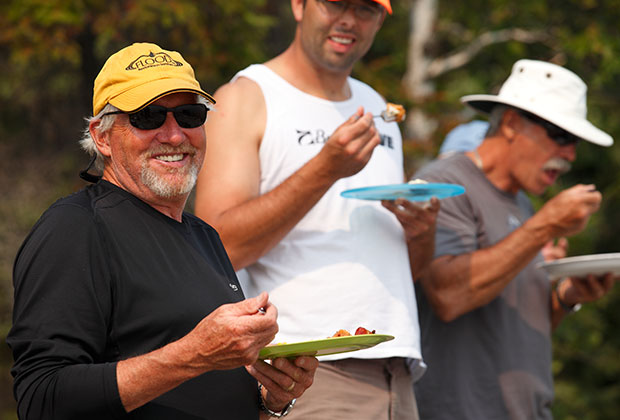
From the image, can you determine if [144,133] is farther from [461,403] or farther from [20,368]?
[461,403]

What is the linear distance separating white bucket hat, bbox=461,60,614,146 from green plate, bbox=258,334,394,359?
2.19m

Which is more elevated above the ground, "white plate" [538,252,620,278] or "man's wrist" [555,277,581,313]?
"white plate" [538,252,620,278]

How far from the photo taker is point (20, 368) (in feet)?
6.68

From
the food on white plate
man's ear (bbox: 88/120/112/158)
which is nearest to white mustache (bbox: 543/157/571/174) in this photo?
the food on white plate

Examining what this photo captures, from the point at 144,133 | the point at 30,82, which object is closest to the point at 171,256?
the point at 144,133

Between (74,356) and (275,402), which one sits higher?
(74,356)

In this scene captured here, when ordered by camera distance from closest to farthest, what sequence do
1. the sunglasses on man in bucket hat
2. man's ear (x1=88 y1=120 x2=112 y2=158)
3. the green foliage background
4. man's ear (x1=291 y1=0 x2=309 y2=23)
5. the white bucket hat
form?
man's ear (x1=88 y1=120 x2=112 y2=158) → the sunglasses on man in bucket hat → man's ear (x1=291 y1=0 x2=309 y2=23) → the white bucket hat → the green foliage background

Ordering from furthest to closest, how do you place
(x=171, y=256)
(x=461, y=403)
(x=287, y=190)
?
1. (x=461, y=403)
2. (x=287, y=190)
3. (x=171, y=256)

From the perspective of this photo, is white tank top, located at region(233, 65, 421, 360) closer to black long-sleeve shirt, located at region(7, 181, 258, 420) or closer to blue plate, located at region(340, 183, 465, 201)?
blue plate, located at region(340, 183, 465, 201)

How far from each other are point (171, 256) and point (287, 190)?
82 centimetres

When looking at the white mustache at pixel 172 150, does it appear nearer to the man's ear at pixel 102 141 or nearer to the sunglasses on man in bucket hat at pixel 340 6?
the man's ear at pixel 102 141

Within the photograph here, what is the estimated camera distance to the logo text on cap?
7.61ft

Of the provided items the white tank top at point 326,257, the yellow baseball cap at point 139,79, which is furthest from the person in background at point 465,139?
the yellow baseball cap at point 139,79

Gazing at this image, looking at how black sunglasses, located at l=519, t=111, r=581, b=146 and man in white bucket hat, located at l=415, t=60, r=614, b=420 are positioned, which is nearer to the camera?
man in white bucket hat, located at l=415, t=60, r=614, b=420
